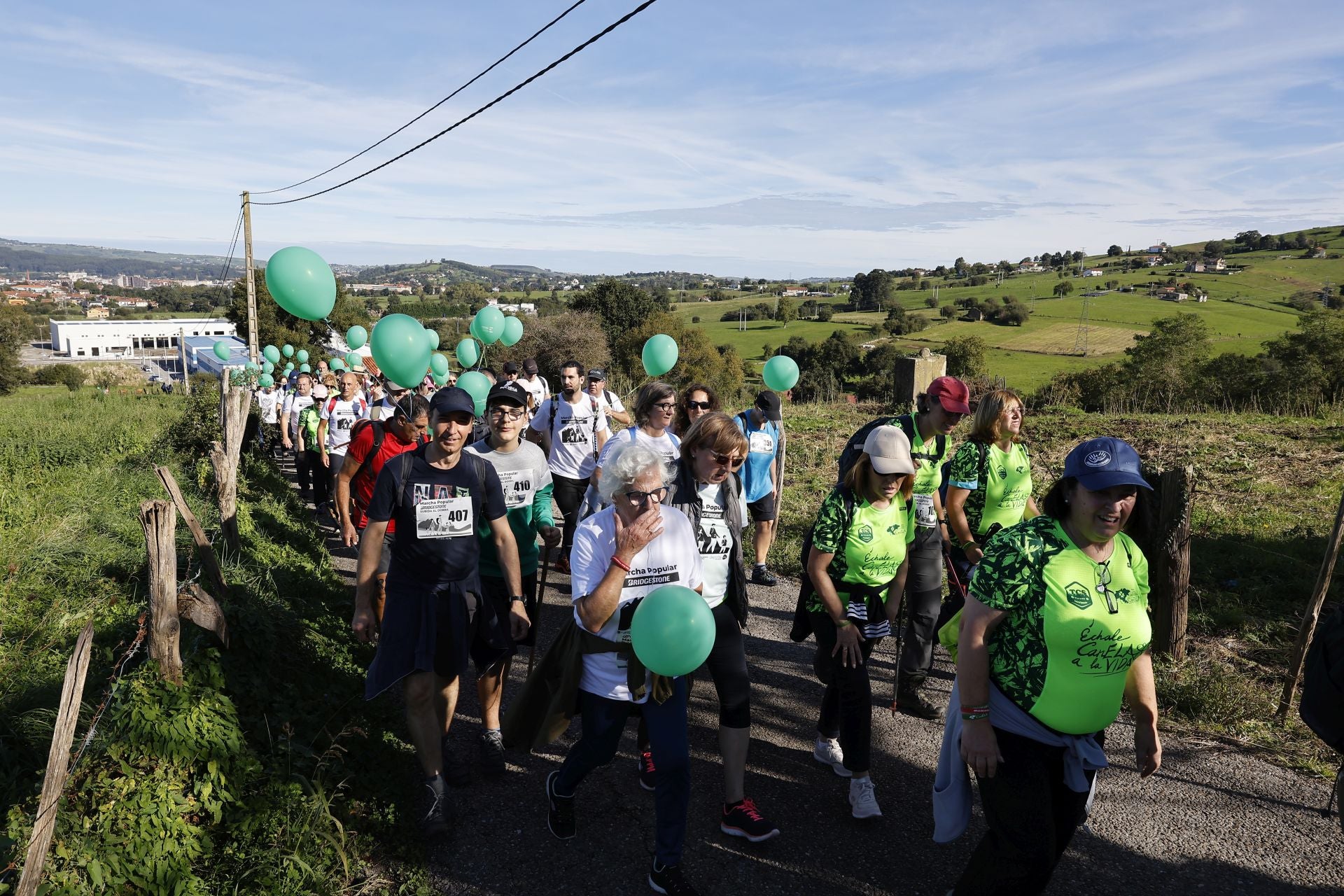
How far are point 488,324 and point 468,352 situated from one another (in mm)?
1336

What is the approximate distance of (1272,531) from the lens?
7.05 meters

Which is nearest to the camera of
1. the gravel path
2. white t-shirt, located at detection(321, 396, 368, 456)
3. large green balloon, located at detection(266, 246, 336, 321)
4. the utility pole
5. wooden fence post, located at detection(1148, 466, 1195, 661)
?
the gravel path

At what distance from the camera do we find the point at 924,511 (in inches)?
168

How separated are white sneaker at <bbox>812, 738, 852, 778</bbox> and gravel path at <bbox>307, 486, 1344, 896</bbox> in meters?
0.05

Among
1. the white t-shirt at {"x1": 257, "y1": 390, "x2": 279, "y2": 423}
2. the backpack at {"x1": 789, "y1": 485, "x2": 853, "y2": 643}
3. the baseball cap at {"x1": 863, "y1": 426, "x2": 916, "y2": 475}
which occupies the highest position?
the baseball cap at {"x1": 863, "y1": 426, "x2": 916, "y2": 475}

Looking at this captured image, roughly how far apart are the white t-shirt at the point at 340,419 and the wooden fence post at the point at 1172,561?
7133 mm

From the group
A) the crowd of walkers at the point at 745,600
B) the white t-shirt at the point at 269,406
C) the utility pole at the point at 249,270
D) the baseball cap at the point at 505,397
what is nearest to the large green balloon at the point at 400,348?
the crowd of walkers at the point at 745,600

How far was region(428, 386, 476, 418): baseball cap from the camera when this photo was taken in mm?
3375

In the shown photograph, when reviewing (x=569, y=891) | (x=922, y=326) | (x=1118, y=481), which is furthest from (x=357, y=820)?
(x=922, y=326)

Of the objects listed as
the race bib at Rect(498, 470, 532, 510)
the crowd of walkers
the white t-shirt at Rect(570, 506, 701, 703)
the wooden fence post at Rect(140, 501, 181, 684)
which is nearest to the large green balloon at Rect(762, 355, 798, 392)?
the crowd of walkers

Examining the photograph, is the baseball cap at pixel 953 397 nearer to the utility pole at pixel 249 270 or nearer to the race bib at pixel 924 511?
the race bib at pixel 924 511

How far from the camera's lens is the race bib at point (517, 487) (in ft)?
14.3

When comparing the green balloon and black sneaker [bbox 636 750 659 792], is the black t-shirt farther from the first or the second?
the green balloon

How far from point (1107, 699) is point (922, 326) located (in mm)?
57023
